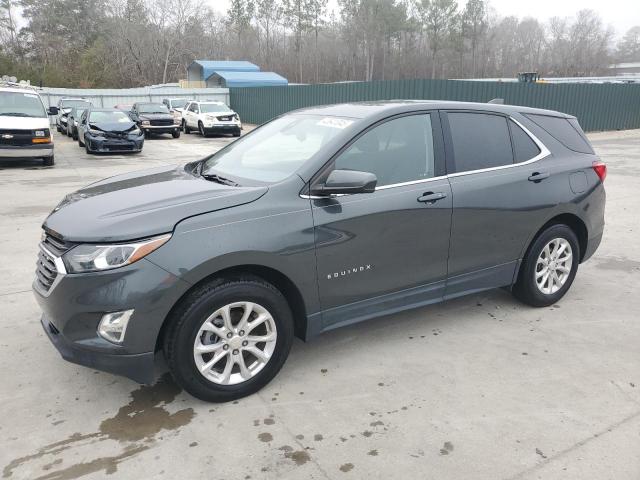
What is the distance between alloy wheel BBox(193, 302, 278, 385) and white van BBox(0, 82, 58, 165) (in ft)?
40.2

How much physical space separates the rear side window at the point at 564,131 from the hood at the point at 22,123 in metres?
12.3

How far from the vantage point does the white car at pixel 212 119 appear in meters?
24.6

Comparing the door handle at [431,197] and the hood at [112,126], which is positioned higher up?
the door handle at [431,197]

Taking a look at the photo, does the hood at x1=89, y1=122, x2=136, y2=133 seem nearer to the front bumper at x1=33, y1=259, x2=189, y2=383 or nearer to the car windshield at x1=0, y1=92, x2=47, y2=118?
the car windshield at x1=0, y1=92, x2=47, y2=118

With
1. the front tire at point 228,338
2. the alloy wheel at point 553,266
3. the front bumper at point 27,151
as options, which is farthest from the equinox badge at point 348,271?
the front bumper at point 27,151

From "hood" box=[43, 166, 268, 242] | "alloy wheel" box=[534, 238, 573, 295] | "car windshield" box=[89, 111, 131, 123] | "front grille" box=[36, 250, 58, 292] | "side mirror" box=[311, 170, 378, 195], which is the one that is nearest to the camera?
"hood" box=[43, 166, 268, 242]

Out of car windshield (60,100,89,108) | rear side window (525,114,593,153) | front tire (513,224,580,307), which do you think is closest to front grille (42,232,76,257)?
front tire (513,224,580,307)

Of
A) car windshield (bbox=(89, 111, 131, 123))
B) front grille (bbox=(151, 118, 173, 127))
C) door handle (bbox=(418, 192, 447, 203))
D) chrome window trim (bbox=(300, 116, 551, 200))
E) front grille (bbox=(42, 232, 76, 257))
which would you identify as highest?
chrome window trim (bbox=(300, 116, 551, 200))

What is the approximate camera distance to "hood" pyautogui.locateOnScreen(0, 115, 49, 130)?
1291cm

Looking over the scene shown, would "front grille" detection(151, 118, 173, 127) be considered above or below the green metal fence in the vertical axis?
below

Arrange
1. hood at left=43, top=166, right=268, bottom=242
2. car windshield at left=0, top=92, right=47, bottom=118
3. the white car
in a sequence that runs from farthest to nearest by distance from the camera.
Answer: the white car < car windshield at left=0, top=92, right=47, bottom=118 < hood at left=43, top=166, right=268, bottom=242

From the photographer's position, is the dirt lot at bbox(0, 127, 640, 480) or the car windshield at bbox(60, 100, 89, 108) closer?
the dirt lot at bbox(0, 127, 640, 480)

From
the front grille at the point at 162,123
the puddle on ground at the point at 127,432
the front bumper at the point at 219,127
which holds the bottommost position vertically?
the front bumper at the point at 219,127

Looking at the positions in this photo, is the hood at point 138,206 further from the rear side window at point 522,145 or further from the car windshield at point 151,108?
the car windshield at point 151,108
